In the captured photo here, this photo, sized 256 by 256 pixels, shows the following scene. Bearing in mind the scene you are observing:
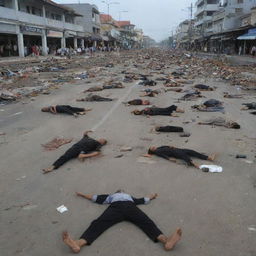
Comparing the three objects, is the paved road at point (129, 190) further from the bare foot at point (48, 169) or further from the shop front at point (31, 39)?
the shop front at point (31, 39)

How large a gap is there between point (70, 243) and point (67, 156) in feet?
8.82

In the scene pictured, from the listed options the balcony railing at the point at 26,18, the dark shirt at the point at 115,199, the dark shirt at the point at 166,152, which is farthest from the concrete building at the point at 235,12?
the dark shirt at the point at 115,199

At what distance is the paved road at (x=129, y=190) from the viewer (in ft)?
11.8

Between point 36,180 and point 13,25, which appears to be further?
point 13,25

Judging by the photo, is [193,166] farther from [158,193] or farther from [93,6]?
[93,6]

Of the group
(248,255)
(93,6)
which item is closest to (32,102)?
(248,255)

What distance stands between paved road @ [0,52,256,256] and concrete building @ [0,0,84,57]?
2775 cm

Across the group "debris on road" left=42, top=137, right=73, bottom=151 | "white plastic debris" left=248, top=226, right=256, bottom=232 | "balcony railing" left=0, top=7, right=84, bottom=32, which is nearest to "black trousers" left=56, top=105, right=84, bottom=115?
"debris on road" left=42, top=137, right=73, bottom=151

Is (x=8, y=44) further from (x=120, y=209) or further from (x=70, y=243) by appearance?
(x=70, y=243)

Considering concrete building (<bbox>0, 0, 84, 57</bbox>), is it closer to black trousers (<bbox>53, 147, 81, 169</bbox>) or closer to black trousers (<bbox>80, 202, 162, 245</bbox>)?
black trousers (<bbox>53, 147, 81, 169</bbox>)

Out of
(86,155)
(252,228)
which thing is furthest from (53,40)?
(252,228)

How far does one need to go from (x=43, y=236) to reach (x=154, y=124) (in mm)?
5645

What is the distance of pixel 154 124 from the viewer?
8945mm

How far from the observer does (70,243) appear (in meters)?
3.45
